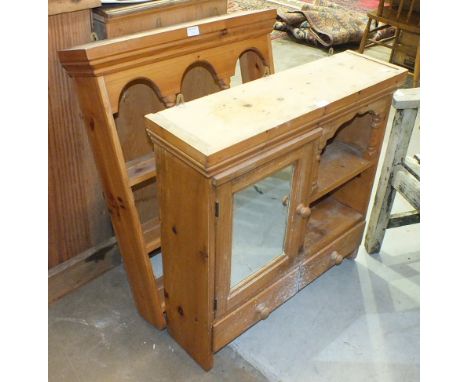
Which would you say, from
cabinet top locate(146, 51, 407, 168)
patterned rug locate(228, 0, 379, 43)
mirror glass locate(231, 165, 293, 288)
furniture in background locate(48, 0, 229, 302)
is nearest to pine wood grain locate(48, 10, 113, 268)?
furniture in background locate(48, 0, 229, 302)

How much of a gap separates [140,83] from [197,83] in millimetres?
312

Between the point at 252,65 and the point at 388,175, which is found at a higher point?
the point at 252,65

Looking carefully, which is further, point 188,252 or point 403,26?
point 403,26

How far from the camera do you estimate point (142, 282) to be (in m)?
1.76

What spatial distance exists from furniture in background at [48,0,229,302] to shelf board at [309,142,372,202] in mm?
567

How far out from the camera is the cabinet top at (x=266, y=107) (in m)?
1.28

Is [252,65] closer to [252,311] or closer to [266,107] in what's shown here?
[266,107]

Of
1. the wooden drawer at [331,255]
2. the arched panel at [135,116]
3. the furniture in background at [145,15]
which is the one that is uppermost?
the furniture in background at [145,15]

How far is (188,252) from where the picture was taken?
1.49 meters

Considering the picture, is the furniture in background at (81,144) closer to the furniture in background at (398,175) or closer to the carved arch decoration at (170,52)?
the carved arch decoration at (170,52)

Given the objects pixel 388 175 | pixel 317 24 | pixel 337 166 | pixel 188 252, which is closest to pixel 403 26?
pixel 317 24

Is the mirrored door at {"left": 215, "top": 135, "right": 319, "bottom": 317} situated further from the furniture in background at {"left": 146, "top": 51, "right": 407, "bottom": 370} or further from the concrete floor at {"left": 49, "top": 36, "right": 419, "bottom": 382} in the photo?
the concrete floor at {"left": 49, "top": 36, "right": 419, "bottom": 382}

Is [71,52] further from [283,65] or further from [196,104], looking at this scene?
[283,65]

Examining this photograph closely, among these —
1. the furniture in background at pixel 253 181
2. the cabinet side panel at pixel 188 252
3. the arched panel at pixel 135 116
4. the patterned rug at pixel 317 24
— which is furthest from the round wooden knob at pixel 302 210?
the patterned rug at pixel 317 24
